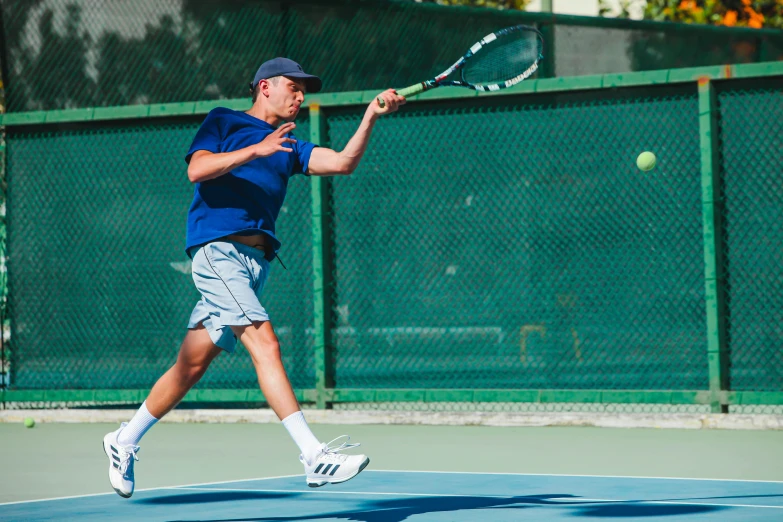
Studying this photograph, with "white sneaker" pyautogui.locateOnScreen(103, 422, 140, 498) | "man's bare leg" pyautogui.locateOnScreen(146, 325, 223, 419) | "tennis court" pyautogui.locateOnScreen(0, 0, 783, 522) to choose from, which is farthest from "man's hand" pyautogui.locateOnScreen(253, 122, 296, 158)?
"white sneaker" pyautogui.locateOnScreen(103, 422, 140, 498)

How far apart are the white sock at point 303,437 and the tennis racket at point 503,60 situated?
71.0 inches

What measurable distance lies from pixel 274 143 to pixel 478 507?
1600 millimetres

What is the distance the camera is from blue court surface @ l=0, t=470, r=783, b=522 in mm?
4750

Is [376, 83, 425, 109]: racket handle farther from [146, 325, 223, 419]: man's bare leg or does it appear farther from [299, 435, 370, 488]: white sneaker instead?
[299, 435, 370, 488]: white sneaker

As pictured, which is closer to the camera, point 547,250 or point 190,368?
point 190,368

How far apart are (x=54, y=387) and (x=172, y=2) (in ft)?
9.55

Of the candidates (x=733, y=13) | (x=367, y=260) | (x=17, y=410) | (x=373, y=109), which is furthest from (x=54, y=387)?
A: (x=733, y=13)

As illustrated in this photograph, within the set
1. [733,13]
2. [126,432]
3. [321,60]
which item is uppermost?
[733,13]

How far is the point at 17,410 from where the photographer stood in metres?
9.12

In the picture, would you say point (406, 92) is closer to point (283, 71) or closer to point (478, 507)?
point (283, 71)

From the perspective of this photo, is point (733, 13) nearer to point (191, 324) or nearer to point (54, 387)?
point (54, 387)

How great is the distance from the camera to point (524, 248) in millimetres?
8000

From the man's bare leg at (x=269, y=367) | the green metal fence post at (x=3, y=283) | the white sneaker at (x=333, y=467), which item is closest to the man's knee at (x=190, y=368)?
the man's bare leg at (x=269, y=367)

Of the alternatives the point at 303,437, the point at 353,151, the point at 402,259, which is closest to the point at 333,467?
the point at 303,437
